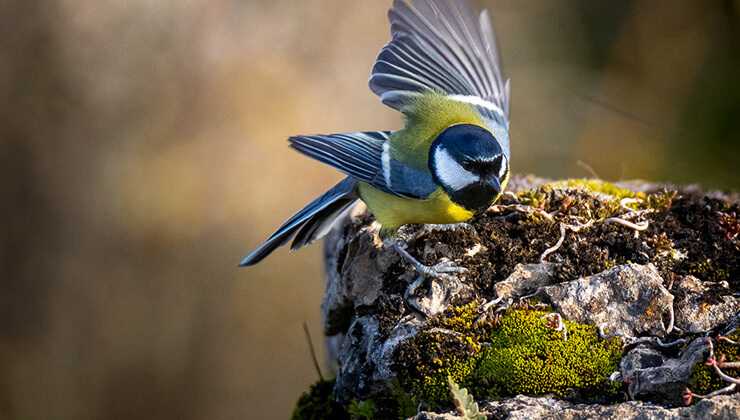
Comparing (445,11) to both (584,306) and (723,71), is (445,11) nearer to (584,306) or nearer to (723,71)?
(584,306)

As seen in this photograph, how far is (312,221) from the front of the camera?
137 inches

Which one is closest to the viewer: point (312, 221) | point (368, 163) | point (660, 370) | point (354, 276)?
point (660, 370)

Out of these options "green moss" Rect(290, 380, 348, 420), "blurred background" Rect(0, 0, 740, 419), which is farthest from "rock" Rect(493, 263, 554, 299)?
"blurred background" Rect(0, 0, 740, 419)

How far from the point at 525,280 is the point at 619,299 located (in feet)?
1.08

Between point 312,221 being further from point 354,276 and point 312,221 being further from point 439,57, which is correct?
point 439,57

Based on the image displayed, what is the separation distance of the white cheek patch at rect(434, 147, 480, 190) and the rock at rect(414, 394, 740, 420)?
3.01 feet

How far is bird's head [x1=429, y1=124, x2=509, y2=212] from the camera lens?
305 centimetres

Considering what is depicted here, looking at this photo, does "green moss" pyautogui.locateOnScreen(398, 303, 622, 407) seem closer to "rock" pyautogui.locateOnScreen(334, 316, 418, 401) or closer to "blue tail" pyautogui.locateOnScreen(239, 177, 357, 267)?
"rock" pyautogui.locateOnScreen(334, 316, 418, 401)

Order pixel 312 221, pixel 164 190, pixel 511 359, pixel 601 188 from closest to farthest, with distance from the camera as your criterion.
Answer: pixel 511 359 → pixel 312 221 → pixel 601 188 → pixel 164 190

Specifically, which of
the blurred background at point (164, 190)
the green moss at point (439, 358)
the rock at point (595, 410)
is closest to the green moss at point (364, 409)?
the green moss at point (439, 358)

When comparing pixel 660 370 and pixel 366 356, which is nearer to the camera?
pixel 660 370

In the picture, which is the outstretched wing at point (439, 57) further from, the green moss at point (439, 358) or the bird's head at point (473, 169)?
the green moss at point (439, 358)

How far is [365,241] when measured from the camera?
3.26 meters

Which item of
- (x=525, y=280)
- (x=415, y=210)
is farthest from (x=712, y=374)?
(x=415, y=210)
